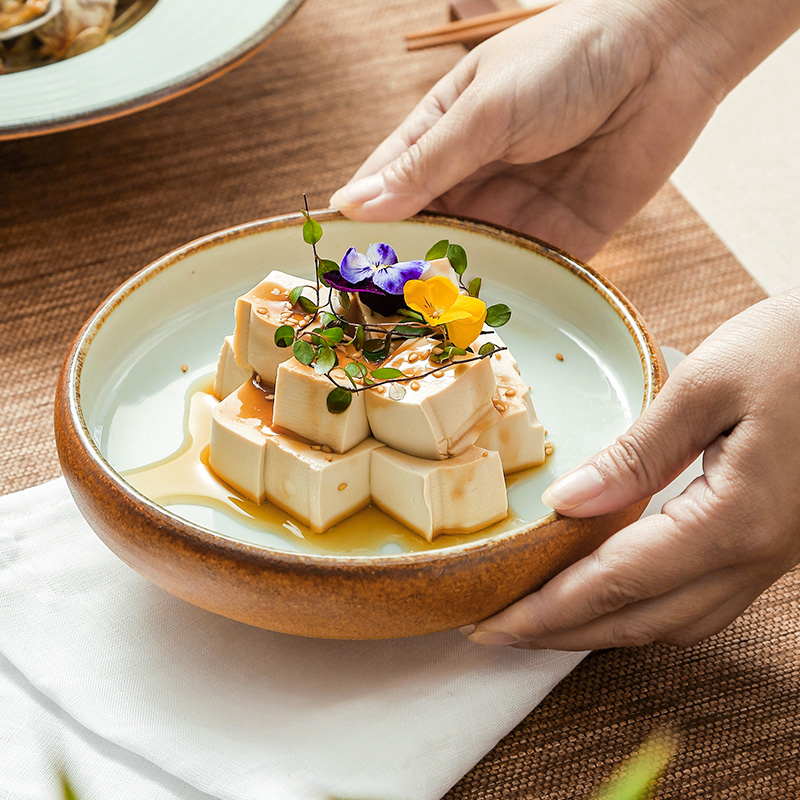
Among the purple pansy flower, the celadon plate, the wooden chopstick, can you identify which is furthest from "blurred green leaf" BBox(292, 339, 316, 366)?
the wooden chopstick

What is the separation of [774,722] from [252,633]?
1.78 ft

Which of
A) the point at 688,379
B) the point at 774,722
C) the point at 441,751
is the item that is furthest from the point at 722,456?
the point at 441,751

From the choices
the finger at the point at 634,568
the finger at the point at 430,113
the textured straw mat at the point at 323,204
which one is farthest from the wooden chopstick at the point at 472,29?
the finger at the point at 634,568

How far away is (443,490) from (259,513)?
0.67 ft

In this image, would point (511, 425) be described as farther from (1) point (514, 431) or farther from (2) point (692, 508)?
(2) point (692, 508)

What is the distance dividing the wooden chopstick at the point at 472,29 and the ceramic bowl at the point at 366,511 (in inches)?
28.6

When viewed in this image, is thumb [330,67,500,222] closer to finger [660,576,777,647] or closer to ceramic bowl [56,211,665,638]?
ceramic bowl [56,211,665,638]

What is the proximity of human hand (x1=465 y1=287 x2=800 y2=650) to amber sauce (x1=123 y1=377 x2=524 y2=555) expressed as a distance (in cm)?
11

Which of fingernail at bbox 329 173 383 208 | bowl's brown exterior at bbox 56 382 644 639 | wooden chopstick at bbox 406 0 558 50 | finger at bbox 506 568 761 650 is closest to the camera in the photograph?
bowl's brown exterior at bbox 56 382 644 639

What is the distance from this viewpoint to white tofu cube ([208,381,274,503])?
3.16 feet

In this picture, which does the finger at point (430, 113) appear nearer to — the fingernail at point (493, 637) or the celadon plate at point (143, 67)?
the celadon plate at point (143, 67)

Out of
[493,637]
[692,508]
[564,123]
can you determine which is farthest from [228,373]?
[564,123]

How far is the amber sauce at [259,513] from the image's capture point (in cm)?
94

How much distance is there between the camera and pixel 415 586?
80 centimetres
